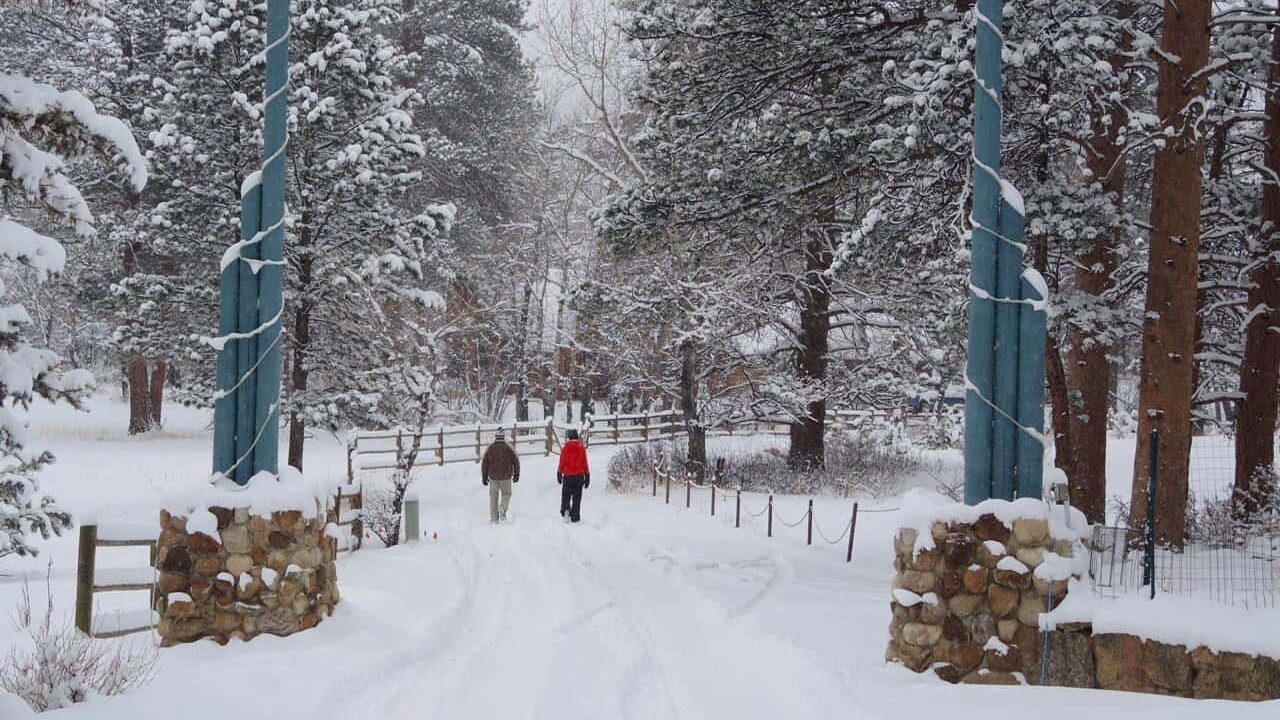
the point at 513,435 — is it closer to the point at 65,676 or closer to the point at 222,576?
the point at 222,576

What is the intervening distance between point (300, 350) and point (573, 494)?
231 inches

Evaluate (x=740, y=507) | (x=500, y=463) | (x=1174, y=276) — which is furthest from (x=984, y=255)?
(x=500, y=463)

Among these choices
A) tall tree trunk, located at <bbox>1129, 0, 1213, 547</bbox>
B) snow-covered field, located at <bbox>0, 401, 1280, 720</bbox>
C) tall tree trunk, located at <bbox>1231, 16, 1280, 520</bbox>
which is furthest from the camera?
tall tree trunk, located at <bbox>1231, 16, 1280, 520</bbox>

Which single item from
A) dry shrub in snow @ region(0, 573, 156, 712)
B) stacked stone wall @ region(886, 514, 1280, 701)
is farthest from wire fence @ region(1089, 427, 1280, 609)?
dry shrub in snow @ region(0, 573, 156, 712)

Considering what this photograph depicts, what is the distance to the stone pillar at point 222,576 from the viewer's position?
716 centimetres

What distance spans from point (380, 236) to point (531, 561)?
834cm

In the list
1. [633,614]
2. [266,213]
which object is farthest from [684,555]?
[266,213]

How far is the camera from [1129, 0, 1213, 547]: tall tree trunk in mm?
9883

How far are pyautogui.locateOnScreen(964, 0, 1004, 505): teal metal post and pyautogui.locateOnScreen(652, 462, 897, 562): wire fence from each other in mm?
5684

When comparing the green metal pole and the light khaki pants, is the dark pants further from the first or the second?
the green metal pole

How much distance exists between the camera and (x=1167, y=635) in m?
5.95

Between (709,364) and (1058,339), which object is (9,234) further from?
(709,364)

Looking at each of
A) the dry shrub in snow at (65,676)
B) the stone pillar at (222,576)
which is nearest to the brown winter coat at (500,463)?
the stone pillar at (222,576)

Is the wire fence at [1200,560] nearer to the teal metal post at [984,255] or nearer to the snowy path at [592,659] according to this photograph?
the teal metal post at [984,255]
